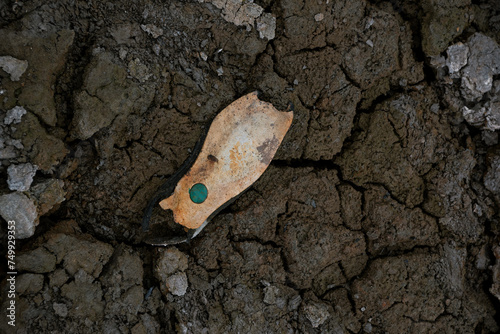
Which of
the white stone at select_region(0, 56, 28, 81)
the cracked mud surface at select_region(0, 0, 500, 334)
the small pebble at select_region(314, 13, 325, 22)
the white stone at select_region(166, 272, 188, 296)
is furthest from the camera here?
the small pebble at select_region(314, 13, 325, 22)

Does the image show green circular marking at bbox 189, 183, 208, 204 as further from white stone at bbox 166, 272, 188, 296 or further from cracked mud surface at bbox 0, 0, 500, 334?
white stone at bbox 166, 272, 188, 296

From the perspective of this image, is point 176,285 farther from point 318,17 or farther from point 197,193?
point 318,17

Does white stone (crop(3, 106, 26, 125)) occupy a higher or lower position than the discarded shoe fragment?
lower

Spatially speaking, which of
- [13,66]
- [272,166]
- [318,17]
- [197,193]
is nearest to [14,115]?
[13,66]

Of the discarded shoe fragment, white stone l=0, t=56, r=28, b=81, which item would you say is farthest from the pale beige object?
white stone l=0, t=56, r=28, b=81

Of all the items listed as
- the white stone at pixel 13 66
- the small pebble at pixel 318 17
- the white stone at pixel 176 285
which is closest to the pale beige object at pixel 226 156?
the white stone at pixel 176 285

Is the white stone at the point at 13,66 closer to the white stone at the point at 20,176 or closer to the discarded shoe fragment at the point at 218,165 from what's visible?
the white stone at the point at 20,176

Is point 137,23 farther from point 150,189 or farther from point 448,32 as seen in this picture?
point 448,32
